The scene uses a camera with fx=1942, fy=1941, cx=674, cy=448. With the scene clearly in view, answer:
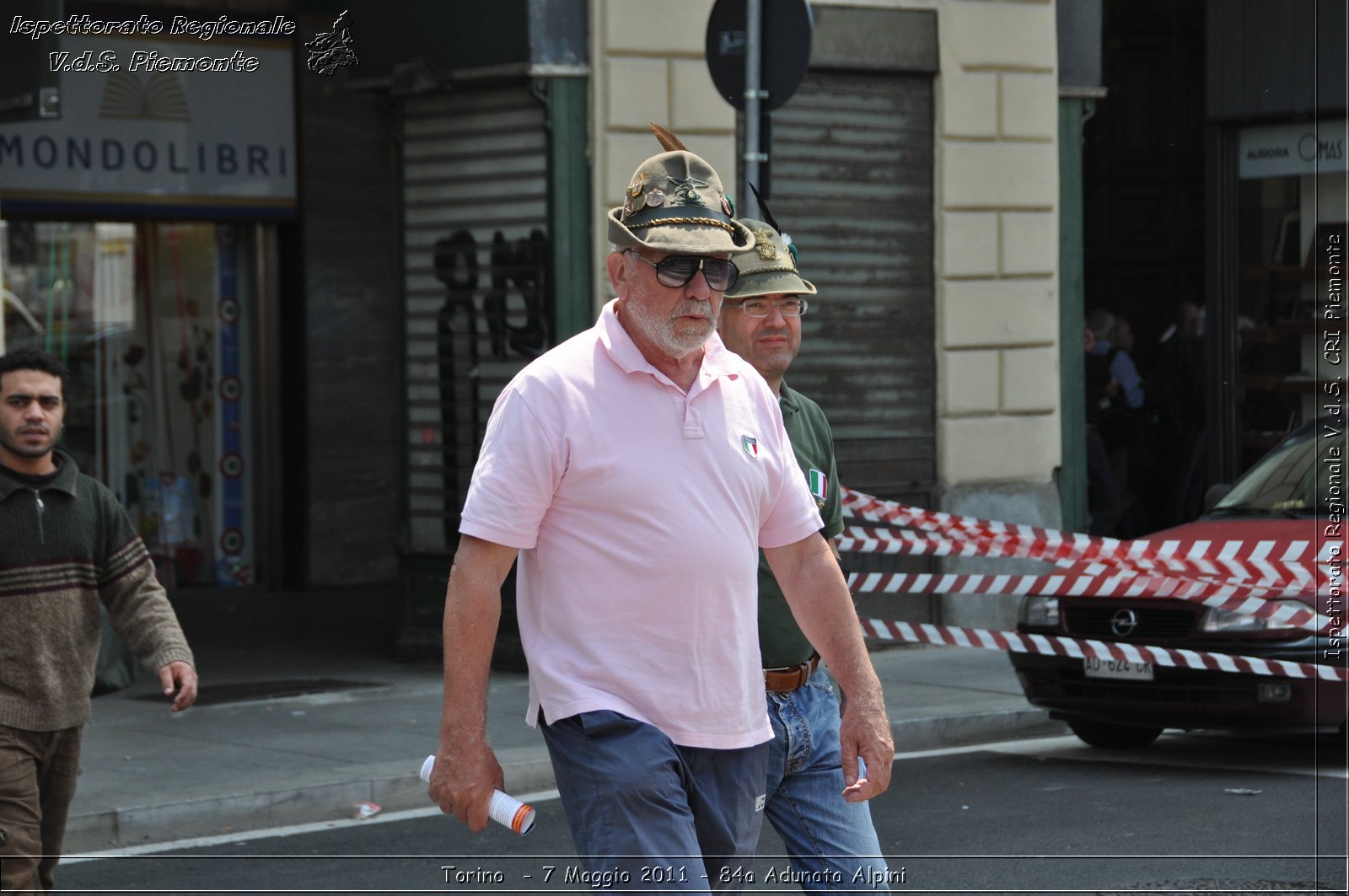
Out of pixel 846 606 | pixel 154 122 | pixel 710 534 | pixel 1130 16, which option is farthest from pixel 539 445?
pixel 1130 16

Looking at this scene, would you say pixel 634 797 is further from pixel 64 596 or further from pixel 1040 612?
pixel 1040 612

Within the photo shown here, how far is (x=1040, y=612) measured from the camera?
9.09 meters

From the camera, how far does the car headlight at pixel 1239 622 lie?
8.31 metres

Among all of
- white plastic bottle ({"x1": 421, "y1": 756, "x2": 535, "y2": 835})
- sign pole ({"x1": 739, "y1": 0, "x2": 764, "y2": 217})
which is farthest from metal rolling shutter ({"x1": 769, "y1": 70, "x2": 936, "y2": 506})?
white plastic bottle ({"x1": 421, "y1": 756, "x2": 535, "y2": 835})

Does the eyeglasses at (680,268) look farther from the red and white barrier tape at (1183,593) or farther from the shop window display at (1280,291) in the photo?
the shop window display at (1280,291)

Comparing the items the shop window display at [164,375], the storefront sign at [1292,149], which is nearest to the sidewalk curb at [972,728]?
the storefront sign at [1292,149]

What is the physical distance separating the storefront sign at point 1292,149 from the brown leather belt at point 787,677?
1092 cm

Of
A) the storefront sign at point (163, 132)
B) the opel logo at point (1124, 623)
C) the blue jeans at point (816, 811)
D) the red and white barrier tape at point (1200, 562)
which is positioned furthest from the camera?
the storefront sign at point (163, 132)

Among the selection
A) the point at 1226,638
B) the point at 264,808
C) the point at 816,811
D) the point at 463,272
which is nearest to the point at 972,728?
the point at 1226,638

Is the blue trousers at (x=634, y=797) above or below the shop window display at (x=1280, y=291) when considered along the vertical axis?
below

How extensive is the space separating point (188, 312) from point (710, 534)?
11963 millimetres

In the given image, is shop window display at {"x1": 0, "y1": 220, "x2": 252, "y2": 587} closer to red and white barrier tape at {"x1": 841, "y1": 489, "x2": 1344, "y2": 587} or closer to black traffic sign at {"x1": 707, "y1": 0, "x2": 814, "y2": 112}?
red and white barrier tape at {"x1": 841, "y1": 489, "x2": 1344, "y2": 587}

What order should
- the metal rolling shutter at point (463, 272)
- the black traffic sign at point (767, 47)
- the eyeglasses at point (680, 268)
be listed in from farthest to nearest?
the metal rolling shutter at point (463, 272) < the black traffic sign at point (767, 47) < the eyeglasses at point (680, 268)

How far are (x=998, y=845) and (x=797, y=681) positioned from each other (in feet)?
8.93
